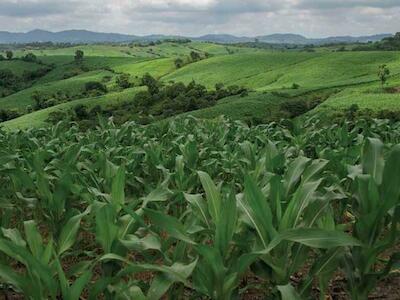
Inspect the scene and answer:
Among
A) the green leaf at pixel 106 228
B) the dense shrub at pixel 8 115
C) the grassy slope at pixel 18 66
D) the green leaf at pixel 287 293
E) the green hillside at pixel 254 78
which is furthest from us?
the grassy slope at pixel 18 66

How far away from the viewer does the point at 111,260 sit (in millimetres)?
4469

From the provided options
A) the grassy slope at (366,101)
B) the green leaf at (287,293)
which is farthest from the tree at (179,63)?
the green leaf at (287,293)

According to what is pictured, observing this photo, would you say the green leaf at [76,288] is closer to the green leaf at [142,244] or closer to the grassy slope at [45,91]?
the green leaf at [142,244]

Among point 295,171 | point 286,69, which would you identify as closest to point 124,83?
point 286,69

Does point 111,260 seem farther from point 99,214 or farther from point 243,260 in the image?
point 243,260

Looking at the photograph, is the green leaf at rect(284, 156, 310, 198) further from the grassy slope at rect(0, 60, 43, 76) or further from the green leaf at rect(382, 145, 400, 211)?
the grassy slope at rect(0, 60, 43, 76)

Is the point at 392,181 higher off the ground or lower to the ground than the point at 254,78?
higher

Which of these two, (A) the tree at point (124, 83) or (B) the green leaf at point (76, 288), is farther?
(A) the tree at point (124, 83)

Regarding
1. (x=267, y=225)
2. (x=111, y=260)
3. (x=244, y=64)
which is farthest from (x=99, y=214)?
(x=244, y=64)

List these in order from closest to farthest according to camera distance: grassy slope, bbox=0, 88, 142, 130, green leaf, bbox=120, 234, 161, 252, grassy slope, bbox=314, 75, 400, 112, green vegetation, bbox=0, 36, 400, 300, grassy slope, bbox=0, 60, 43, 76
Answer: green vegetation, bbox=0, 36, 400, 300
green leaf, bbox=120, 234, 161, 252
grassy slope, bbox=314, 75, 400, 112
grassy slope, bbox=0, 88, 142, 130
grassy slope, bbox=0, 60, 43, 76

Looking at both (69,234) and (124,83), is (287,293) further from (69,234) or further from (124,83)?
(124,83)

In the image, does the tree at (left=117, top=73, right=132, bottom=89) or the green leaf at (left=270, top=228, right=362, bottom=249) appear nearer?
the green leaf at (left=270, top=228, right=362, bottom=249)

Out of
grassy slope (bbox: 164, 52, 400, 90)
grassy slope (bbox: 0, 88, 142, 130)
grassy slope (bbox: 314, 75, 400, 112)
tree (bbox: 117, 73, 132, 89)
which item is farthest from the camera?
tree (bbox: 117, 73, 132, 89)

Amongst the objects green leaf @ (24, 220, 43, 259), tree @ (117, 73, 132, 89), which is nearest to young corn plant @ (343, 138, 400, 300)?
green leaf @ (24, 220, 43, 259)
